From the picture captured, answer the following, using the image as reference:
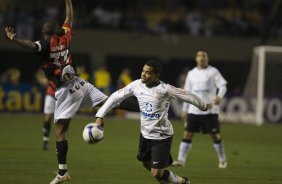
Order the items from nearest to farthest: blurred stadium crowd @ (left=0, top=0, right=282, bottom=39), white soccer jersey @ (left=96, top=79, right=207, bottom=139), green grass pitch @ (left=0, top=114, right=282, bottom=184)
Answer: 1. white soccer jersey @ (left=96, top=79, right=207, bottom=139)
2. green grass pitch @ (left=0, top=114, right=282, bottom=184)
3. blurred stadium crowd @ (left=0, top=0, right=282, bottom=39)

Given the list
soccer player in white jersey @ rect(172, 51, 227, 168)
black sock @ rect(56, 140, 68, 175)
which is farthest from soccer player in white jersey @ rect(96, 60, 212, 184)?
soccer player in white jersey @ rect(172, 51, 227, 168)

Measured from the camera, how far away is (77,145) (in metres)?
18.4

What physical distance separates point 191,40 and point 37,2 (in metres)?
7.47

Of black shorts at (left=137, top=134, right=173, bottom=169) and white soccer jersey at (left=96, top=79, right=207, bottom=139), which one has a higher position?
white soccer jersey at (left=96, top=79, right=207, bottom=139)

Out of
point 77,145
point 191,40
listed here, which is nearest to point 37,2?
point 191,40

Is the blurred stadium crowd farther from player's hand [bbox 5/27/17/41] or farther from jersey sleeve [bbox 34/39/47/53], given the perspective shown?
player's hand [bbox 5/27/17/41]

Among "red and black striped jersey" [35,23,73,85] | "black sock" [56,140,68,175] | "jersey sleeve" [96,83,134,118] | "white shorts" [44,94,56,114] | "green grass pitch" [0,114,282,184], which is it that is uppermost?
"red and black striped jersey" [35,23,73,85]

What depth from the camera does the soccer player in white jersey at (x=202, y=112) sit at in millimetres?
14781

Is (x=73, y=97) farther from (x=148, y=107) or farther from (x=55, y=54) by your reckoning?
(x=148, y=107)

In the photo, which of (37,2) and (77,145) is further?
(37,2)

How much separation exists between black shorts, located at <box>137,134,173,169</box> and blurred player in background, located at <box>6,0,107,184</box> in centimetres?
146

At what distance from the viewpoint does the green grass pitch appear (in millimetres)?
12203

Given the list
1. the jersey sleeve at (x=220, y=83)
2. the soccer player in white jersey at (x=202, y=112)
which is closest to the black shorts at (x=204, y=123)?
the soccer player in white jersey at (x=202, y=112)

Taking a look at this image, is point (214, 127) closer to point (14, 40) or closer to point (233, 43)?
point (14, 40)
